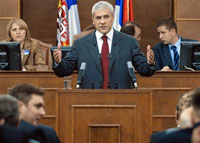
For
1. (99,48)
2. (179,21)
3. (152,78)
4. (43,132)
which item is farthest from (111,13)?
(179,21)

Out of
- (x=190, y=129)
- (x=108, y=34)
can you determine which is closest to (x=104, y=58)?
(x=108, y=34)

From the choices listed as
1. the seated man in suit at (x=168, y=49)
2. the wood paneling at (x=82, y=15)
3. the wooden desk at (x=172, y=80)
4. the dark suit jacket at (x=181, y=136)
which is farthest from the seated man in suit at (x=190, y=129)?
the wood paneling at (x=82, y=15)

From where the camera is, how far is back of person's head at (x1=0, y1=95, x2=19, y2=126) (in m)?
4.09

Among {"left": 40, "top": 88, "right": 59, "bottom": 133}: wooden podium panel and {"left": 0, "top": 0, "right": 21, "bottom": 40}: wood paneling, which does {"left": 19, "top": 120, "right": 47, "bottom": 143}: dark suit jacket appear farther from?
{"left": 0, "top": 0, "right": 21, "bottom": 40}: wood paneling

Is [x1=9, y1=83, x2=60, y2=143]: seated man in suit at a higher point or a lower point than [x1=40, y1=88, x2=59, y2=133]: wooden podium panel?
higher

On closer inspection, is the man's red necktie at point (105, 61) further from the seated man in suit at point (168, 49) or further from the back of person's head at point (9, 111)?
the back of person's head at point (9, 111)

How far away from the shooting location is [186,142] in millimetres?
3994

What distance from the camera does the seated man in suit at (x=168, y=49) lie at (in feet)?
30.8

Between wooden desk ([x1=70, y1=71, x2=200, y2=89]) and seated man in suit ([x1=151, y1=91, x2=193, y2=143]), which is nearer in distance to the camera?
seated man in suit ([x1=151, y1=91, x2=193, y2=143])

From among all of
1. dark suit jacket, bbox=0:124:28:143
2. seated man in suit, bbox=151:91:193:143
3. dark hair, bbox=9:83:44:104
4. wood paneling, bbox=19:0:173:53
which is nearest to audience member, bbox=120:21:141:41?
wood paneling, bbox=19:0:173:53

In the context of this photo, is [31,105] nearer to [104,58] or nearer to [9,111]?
[9,111]

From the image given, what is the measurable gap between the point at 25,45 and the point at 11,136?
18.8 feet

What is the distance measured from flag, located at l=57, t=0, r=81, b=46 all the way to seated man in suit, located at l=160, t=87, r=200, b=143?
25.3 feet

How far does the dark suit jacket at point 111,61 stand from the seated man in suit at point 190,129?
10.5ft
